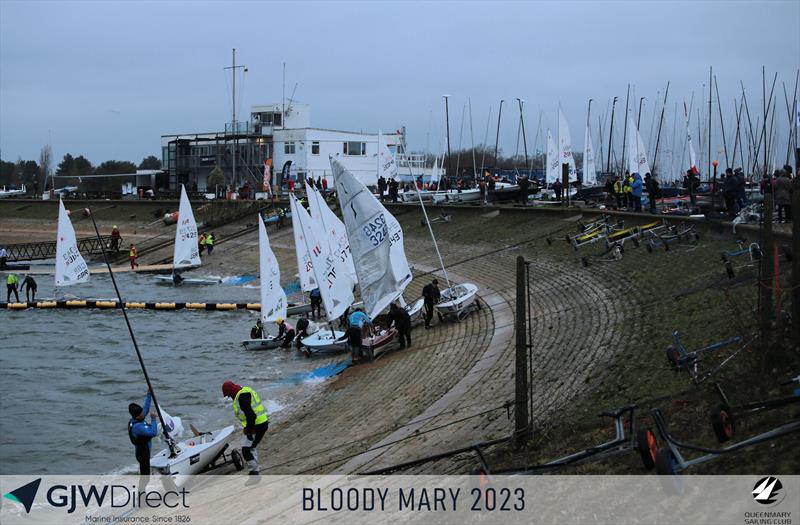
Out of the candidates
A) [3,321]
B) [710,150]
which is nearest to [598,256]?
[3,321]

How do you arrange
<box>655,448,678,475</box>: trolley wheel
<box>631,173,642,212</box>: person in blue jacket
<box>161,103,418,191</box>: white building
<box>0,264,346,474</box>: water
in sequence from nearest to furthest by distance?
1. <box>655,448,678,475</box>: trolley wheel
2. <box>0,264,346,474</box>: water
3. <box>631,173,642,212</box>: person in blue jacket
4. <box>161,103,418,191</box>: white building

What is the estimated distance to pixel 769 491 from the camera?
8.43 meters

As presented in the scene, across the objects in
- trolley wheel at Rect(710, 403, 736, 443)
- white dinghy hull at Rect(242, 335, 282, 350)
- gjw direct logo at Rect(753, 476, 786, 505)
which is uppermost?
trolley wheel at Rect(710, 403, 736, 443)

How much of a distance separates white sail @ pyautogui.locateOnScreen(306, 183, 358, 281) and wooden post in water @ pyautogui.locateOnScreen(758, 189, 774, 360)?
14.1 m

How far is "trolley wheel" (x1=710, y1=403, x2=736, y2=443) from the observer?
386 inches

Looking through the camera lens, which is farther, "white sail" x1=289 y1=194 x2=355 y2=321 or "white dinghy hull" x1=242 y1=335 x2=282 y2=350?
"white dinghy hull" x1=242 y1=335 x2=282 y2=350

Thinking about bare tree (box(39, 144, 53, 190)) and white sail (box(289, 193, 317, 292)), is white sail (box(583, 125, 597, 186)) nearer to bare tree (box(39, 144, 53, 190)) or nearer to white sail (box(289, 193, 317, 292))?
white sail (box(289, 193, 317, 292))

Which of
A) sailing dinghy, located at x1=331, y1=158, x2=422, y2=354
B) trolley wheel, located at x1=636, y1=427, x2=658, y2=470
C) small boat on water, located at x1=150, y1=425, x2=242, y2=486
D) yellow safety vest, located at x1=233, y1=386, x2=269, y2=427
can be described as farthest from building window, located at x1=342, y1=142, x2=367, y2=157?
trolley wheel, located at x1=636, y1=427, x2=658, y2=470

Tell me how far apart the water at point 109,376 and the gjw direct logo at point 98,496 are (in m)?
1.11

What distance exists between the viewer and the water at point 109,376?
18.1 m

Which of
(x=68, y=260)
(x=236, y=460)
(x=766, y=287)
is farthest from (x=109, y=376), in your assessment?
(x=766, y=287)

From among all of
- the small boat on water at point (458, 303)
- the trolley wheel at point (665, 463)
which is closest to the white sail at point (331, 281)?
the small boat on water at point (458, 303)

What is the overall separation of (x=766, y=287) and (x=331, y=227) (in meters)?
16.8

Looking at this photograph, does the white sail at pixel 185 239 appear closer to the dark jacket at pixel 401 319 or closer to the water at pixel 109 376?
the water at pixel 109 376
